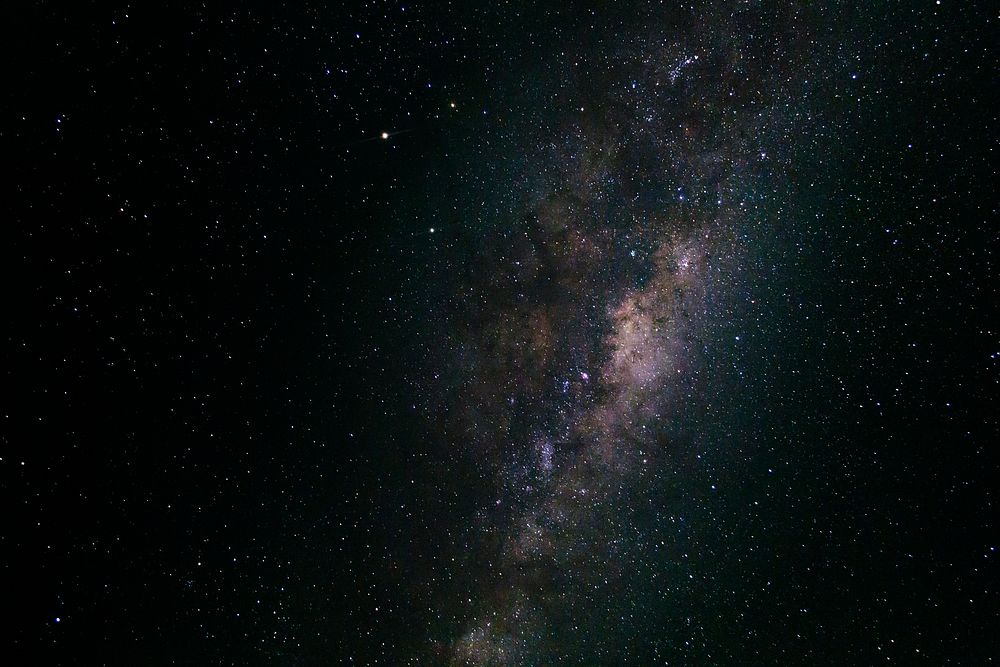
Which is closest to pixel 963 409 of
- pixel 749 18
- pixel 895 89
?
pixel 895 89

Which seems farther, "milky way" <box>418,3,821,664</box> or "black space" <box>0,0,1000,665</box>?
"milky way" <box>418,3,821,664</box>

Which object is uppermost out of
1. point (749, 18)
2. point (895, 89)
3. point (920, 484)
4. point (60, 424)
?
point (749, 18)

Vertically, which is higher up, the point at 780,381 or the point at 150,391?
the point at 150,391

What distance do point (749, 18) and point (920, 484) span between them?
5.84 feet

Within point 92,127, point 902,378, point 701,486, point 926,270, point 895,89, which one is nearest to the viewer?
point 92,127

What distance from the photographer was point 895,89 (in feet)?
4.66

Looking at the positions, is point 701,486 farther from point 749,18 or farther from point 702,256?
point 749,18

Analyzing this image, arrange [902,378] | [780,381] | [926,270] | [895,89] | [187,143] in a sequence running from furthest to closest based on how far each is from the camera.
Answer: [780,381] < [902,378] < [926,270] < [895,89] < [187,143]

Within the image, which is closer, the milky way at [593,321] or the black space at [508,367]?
the black space at [508,367]

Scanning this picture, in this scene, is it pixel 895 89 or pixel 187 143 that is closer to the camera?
pixel 187 143

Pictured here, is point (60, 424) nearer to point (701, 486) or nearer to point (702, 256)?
point (702, 256)

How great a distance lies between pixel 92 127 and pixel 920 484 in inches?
107

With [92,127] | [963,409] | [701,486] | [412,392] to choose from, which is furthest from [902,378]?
[92,127]

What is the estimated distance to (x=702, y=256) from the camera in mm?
1716
